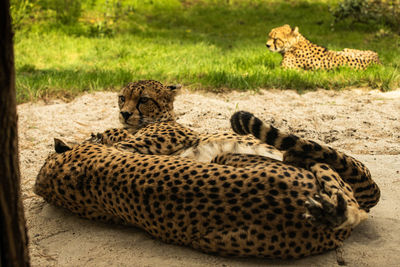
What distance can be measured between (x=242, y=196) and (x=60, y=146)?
1.28 m

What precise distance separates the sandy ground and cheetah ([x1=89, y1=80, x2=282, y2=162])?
64cm

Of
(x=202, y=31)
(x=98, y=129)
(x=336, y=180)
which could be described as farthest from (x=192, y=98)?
(x=202, y=31)

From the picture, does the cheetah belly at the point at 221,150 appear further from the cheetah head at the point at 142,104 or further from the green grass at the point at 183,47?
the green grass at the point at 183,47

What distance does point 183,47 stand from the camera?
8312 mm

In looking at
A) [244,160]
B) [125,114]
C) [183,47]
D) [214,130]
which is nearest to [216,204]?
[244,160]

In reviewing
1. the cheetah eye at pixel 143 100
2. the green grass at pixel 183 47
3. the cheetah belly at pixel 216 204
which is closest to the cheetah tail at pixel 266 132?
the cheetah belly at pixel 216 204

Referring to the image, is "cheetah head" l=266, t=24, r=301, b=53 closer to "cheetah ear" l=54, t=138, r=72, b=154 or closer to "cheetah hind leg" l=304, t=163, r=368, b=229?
"cheetah ear" l=54, t=138, r=72, b=154

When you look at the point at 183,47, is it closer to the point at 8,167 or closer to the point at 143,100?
the point at 143,100

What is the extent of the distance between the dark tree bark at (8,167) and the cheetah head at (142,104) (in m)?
1.92

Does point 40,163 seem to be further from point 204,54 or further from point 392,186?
point 204,54

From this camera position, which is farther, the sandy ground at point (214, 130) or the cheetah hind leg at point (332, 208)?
the sandy ground at point (214, 130)

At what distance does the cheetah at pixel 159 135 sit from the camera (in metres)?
2.92

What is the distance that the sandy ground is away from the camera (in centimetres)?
224

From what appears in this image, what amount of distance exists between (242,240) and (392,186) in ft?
4.86
